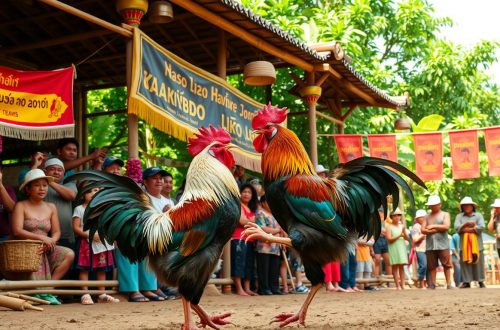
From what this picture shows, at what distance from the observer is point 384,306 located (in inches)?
335

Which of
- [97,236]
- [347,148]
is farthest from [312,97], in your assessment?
[97,236]

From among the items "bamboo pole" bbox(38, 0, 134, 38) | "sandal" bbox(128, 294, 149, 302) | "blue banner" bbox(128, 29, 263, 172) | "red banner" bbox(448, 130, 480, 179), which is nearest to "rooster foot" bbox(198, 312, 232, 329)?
"sandal" bbox(128, 294, 149, 302)

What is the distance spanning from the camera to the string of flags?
18016 millimetres

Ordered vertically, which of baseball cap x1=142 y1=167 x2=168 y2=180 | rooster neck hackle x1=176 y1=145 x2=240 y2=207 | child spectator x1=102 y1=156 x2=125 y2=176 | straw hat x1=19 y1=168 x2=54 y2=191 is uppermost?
child spectator x1=102 y1=156 x2=125 y2=176

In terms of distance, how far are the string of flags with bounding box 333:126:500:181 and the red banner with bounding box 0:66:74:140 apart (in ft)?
33.9

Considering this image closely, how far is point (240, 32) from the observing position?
11.9 metres

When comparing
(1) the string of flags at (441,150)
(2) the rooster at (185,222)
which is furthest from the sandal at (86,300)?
(1) the string of flags at (441,150)

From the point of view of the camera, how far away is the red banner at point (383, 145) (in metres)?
18.1

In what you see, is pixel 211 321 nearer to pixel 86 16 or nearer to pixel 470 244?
pixel 86 16

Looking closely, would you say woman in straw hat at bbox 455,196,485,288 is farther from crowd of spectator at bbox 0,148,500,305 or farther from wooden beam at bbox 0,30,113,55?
wooden beam at bbox 0,30,113,55

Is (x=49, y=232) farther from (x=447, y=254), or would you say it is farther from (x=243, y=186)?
(x=447, y=254)

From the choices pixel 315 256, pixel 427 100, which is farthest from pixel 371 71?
pixel 315 256

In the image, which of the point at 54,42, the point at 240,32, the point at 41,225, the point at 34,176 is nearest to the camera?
the point at 34,176

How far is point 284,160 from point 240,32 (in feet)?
19.8
